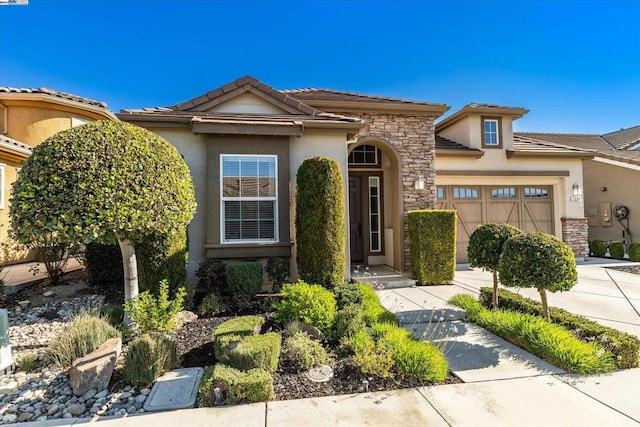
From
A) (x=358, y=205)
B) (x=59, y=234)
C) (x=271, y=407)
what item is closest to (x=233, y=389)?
(x=271, y=407)

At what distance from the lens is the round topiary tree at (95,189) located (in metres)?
3.48

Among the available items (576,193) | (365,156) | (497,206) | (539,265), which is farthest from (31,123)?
(576,193)

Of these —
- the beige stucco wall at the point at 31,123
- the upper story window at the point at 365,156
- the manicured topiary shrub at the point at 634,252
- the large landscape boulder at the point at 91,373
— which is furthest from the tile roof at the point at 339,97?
the manicured topiary shrub at the point at 634,252

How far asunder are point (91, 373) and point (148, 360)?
538mm

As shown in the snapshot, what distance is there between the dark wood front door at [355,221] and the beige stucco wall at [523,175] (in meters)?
2.91

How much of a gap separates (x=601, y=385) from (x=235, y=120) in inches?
284

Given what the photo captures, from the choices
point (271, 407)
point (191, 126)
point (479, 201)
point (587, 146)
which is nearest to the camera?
point (271, 407)

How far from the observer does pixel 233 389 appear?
10.1 feet

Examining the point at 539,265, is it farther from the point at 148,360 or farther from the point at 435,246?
the point at 148,360

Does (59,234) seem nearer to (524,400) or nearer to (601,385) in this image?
(524,400)

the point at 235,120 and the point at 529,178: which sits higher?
the point at 235,120

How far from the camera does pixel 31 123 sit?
35.3ft

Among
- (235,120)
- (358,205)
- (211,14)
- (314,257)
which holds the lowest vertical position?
(314,257)

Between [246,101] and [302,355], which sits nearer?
[302,355]
